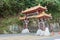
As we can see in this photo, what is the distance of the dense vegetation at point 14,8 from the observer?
23.4m

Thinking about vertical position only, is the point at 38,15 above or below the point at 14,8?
below

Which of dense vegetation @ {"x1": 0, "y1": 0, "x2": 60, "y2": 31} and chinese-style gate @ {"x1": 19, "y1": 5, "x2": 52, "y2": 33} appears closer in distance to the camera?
chinese-style gate @ {"x1": 19, "y1": 5, "x2": 52, "y2": 33}

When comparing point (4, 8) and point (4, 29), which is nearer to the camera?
point (4, 29)

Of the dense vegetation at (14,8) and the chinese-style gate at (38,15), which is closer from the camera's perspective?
the chinese-style gate at (38,15)

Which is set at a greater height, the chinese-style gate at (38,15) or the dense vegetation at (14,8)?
the dense vegetation at (14,8)

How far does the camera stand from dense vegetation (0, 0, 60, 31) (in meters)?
23.4

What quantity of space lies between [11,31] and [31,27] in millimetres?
2275

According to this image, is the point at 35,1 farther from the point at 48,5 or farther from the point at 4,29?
the point at 4,29

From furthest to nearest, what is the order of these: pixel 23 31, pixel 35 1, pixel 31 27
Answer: pixel 35 1 → pixel 31 27 → pixel 23 31

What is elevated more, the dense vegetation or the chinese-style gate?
the dense vegetation

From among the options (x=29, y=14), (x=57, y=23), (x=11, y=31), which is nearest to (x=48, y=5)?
(x=57, y=23)

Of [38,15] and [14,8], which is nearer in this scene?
[38,15]

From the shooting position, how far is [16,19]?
2372 cm

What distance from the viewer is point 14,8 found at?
24469 mm
